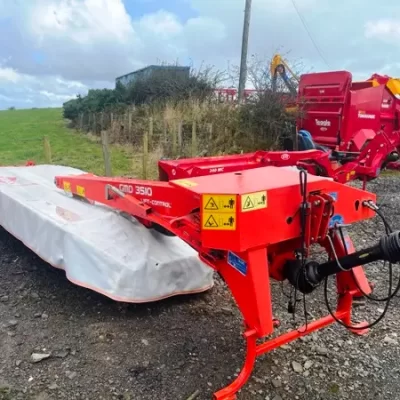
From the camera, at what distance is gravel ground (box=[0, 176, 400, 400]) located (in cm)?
255

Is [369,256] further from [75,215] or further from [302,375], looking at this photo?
[75,215]

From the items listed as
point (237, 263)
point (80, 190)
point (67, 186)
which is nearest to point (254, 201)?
point (237, 263)

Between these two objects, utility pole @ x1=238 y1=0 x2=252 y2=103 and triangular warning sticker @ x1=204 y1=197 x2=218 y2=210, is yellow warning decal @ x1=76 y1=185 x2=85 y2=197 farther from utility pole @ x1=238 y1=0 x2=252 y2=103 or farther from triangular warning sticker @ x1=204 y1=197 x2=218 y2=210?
utility pole @ x1=238 y1=0 x2=252 y2=103

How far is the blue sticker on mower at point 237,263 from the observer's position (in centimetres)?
232

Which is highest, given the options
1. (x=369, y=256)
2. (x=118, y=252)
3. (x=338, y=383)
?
(x=369, y=256)

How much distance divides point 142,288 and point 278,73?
32.2 ft

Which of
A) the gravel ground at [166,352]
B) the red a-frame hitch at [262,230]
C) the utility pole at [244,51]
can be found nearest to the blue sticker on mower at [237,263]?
the red a-frame hitch at [262,230]

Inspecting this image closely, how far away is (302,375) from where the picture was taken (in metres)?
2.67

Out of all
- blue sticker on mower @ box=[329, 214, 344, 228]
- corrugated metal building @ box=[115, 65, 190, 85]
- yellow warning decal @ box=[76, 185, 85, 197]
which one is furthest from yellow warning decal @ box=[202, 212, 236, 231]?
corrugated metal building @ box=[115, 65, 190, 85]

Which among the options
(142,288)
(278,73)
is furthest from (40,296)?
(278,73)

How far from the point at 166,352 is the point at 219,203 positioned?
1206 mm

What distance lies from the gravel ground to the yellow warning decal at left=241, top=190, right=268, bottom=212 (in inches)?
43.2

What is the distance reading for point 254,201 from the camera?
7.21 ft

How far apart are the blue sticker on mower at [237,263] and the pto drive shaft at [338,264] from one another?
1.33 ft
